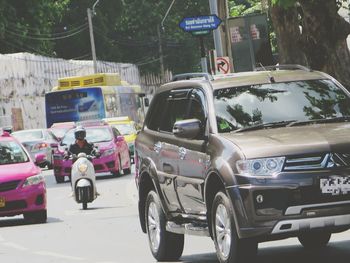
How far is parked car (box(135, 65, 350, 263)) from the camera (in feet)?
31.6

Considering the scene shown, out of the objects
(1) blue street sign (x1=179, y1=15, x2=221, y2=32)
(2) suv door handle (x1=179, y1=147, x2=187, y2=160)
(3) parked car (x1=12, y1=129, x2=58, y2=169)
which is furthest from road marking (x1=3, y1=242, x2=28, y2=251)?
(3) parked car (x1=12, y1=129, x2=58, y2=169)

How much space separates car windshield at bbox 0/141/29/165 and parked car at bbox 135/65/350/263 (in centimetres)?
687

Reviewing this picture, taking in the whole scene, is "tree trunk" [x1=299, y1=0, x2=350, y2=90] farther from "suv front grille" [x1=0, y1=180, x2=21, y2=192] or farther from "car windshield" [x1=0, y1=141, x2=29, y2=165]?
"suv front grille" [x1=0, y1=180, x2=21, y2=192]

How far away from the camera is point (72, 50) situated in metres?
98.2

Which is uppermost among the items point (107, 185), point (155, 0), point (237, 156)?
point (155, 0)

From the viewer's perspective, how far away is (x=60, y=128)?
47219 mm

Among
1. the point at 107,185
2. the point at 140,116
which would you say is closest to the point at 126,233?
the point at 107,185

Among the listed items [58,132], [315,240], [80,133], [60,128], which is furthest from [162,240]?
[60,128]

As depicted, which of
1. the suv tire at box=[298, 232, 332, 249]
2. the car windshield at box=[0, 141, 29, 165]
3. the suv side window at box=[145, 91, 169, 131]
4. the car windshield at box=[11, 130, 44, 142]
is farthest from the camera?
the car windshield at box=[11, 130, 44, 142]

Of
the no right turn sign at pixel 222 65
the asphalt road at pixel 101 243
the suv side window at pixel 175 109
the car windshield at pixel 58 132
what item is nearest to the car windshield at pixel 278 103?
the suv side window at pixel 175 109

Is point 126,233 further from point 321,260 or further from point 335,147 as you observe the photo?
point 335,147

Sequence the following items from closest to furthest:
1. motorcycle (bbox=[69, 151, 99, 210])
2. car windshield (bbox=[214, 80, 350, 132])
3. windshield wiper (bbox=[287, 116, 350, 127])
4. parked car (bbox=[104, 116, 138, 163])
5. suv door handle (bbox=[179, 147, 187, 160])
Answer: windshield wiper (bbox=[287, 116, 350, 127])
car windshield (bbox=[214, 80, 350, 132])
suv door handle (bbox=[179, 147, 187, 160])
motorcycle (bbox=[69, 151, 99, 210])
parked car (bbox=[104, 116, 138, 163])

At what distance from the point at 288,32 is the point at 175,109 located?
13.0m

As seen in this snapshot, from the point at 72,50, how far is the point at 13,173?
79685 mm
